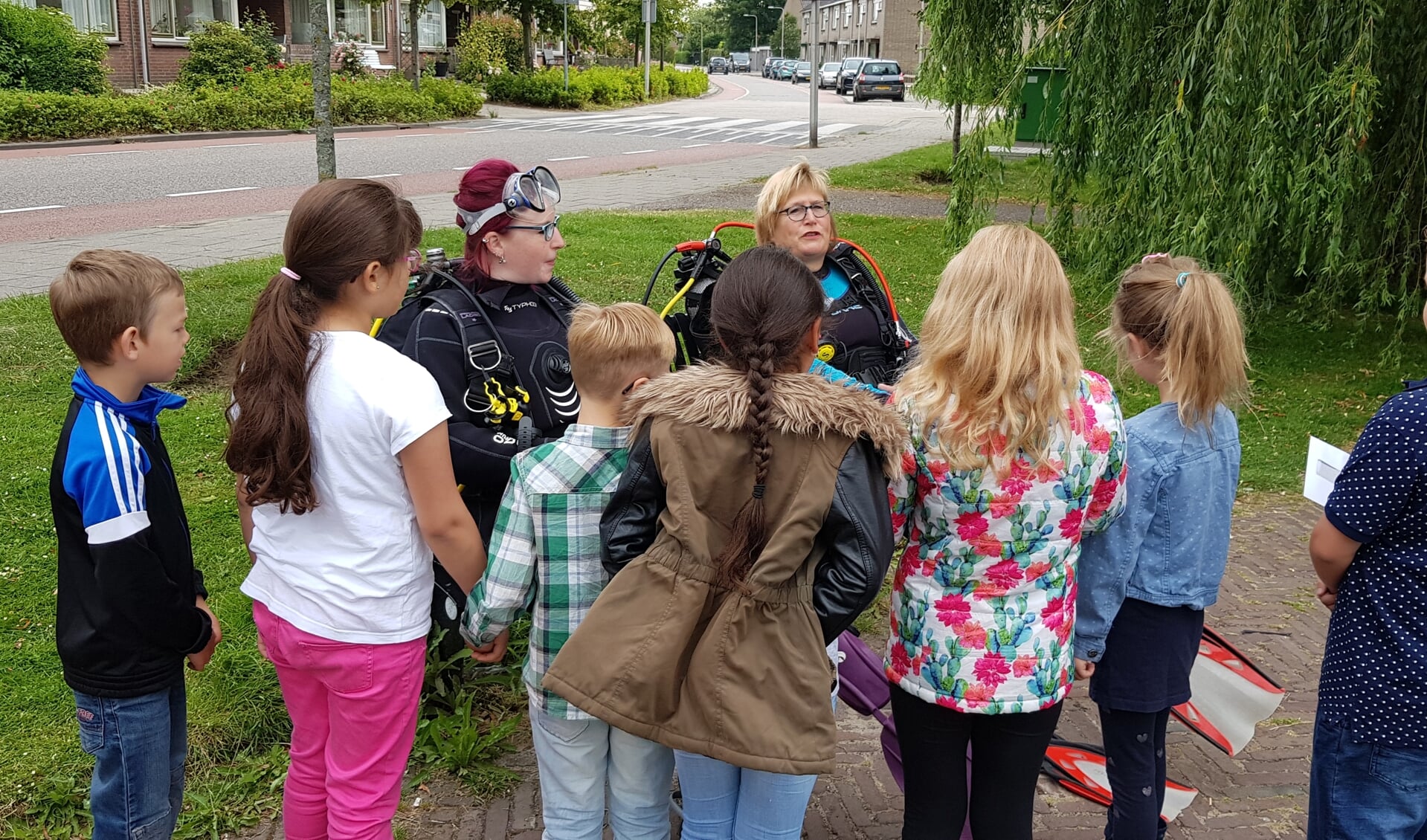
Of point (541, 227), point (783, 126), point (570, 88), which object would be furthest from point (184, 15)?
point (541, 227)

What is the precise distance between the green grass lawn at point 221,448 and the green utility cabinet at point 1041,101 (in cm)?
139

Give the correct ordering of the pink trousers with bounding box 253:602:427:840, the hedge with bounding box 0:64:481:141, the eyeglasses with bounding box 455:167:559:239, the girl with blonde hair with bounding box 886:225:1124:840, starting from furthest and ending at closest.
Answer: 1. the hedge with bounding box 0:64:481:141
2. the eyeglasses with bounding box 455:167:559:239
3. the pink trousers with bounding box 253:602:427:840
4. the girl with blonde hair with bounding box 886:225:1124:840

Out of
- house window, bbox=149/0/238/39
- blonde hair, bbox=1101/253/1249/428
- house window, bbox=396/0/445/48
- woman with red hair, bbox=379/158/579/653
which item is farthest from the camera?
house window, bbox=396/0/445/48

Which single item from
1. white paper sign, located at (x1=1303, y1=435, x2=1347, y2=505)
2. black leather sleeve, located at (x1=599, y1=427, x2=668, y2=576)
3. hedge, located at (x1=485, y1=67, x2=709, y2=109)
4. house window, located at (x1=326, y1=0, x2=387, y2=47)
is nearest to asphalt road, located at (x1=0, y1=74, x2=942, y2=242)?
hedge, located at (x1=485, y1=67, x2=709, y2=109)

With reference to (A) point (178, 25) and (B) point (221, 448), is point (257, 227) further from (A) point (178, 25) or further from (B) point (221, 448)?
(A) point (178, 25)

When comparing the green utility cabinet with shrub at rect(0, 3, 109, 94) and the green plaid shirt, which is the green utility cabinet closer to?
the green plaid shirt

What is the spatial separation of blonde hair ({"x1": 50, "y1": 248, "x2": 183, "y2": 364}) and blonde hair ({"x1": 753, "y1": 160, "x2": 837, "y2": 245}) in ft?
6.44

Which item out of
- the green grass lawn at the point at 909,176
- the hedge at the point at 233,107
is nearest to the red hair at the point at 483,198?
the green grass lawn at the point at 909,176

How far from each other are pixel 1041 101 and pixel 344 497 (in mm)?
7535

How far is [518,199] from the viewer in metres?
3.12

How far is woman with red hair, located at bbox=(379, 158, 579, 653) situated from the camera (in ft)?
9.87

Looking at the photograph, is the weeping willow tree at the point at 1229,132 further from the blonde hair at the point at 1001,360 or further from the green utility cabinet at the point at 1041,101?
the blonde hair at the point at 1001,360

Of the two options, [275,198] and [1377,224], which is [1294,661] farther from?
[275,198]

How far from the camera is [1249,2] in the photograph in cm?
656
